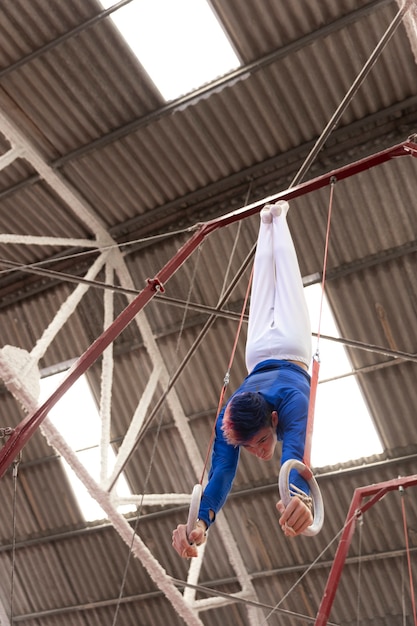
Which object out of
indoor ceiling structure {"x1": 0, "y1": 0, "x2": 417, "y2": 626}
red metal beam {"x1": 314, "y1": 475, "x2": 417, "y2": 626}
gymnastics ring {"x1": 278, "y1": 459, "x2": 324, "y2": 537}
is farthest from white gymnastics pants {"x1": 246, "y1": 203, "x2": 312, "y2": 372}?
red metal beam {"x1": 314, "y1": 475, "x2": 417, "y2": 626}

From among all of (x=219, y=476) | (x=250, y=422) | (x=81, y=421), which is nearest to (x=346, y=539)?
(x=219, y=476)

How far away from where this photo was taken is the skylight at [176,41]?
11.9 m

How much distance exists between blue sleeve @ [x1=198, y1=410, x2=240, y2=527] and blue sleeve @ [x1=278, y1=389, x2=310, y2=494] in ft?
1.60

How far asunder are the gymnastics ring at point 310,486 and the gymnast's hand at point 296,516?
71 mm

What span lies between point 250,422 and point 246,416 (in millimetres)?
48

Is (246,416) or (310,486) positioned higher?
(246,416)

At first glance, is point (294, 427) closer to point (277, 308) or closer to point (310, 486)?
point (310, 486)

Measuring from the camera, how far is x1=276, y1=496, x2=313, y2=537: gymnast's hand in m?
5.19

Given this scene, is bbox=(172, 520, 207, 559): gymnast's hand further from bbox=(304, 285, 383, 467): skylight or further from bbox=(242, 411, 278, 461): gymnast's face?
bbox=(304, 285, 383, 467): skylight

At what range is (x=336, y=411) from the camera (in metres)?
14.5

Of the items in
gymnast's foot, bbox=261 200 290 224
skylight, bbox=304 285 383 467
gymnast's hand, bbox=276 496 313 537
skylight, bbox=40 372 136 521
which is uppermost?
skylight, bbox=40 372 136 521

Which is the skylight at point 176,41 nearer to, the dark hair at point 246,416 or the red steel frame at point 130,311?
the red steel frame at point 130,311

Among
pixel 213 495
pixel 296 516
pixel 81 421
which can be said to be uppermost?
pixel 81 421

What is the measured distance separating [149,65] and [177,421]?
6.09m
